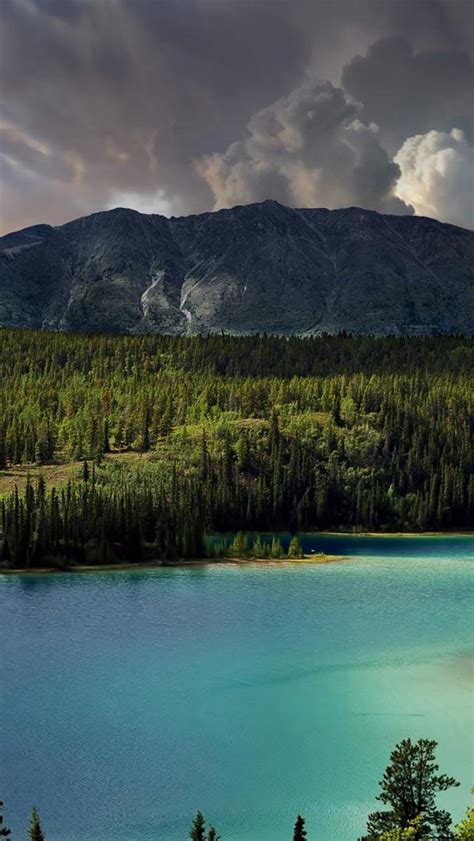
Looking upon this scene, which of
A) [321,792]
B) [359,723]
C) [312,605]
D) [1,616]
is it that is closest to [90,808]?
[321,792]

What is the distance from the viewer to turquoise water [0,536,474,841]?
43219 millimetres

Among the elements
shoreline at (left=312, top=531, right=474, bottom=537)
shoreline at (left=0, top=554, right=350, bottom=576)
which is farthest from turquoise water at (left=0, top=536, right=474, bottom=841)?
shoreline at (left=312, top=531, right=474, bottom=537)

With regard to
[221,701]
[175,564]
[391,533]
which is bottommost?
[221,701]

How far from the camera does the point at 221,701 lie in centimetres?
5975

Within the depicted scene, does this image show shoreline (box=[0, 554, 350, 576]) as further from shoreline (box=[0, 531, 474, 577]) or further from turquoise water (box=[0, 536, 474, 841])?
turquoise water (box=[0, 536, 474, 841])

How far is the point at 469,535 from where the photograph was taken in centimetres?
17712

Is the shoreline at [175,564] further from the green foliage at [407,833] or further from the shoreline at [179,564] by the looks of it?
the green foliage at [407,833]

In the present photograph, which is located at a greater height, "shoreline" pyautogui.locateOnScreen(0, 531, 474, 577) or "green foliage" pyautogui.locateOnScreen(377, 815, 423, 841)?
"green foliage" pyautogui.locateOnScreen(377, 815, 423, 841)

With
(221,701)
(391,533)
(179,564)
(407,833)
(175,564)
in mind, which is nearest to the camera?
(407,833)

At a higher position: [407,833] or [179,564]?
[407,833]

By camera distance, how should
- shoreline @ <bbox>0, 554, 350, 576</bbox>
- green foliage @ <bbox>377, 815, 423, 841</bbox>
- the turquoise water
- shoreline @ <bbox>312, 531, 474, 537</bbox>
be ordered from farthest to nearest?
1. shoreline @ <bbox>312, 531, 474, 537</bbox>
2. shoreline @ <bbox>0, 554, 350, 576</bbox>
3. the turquoise water
4. green foliage @ <bbox>377, 815, 423, 841</bbox>

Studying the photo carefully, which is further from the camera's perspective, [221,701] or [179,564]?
[179,564]

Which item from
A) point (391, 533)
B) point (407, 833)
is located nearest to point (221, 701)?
point (407, 833)

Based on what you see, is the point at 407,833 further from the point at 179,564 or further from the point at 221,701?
the point at 179,564
